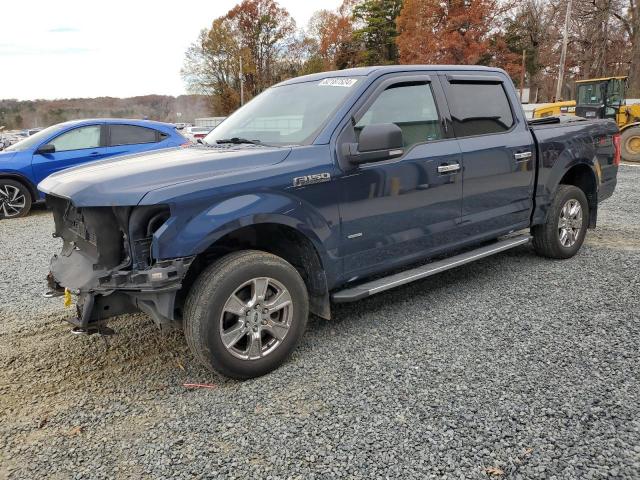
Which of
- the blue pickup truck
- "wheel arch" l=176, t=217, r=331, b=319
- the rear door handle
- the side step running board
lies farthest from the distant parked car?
the rear door handle

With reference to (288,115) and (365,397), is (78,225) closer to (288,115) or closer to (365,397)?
(288,115)

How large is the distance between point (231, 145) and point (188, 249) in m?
1.19

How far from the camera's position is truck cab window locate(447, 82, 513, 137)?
13.8ft

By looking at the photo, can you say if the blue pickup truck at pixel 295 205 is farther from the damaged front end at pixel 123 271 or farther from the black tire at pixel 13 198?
the black tire at pixel 13 198

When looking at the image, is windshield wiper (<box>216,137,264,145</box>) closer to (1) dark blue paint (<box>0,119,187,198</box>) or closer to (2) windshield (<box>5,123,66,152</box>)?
(1) dark blue paint (<box>0,119,187,198</box>)

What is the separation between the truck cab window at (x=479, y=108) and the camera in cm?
421

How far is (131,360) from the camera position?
3424 mm

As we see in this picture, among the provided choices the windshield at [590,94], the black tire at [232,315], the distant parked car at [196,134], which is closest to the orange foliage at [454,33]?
the windshield at [590,94]

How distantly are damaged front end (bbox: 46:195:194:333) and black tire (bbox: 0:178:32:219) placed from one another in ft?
21.8

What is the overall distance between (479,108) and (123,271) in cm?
332

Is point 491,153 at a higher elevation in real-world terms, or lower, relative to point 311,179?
higher

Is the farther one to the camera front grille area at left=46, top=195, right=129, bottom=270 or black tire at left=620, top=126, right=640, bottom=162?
black tire at left=620, top=126, right=640, bottom=162

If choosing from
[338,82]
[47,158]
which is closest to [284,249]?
[338,82]

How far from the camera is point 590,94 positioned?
1605cm
